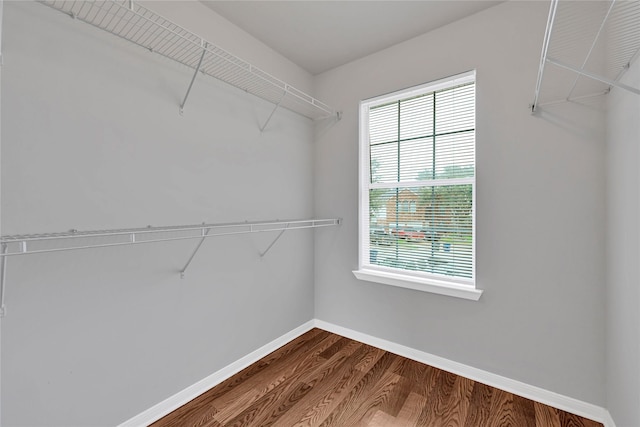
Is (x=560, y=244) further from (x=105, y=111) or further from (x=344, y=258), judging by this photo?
(x=105, y=111)

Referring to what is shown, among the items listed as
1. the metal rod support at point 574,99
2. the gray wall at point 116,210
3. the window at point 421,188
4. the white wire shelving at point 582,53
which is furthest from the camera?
the window at point 421,188

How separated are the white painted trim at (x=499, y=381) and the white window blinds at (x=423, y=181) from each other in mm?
586

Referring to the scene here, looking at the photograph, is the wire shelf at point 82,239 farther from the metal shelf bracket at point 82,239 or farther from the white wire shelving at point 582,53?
the white wire shelving at point 582,53

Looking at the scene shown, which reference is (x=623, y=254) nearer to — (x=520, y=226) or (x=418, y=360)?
(x=520, y=226)

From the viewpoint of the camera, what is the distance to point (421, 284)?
1997 mm

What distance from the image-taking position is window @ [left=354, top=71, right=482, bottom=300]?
1.92 metres

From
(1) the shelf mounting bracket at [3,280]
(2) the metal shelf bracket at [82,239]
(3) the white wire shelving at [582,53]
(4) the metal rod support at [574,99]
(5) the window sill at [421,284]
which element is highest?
(3) the white wire shelving at [582,53]

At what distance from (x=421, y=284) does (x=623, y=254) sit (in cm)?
104

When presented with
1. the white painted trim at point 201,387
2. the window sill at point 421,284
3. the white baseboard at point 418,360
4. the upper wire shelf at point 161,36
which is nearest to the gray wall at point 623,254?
the white baseboard at point 418,360

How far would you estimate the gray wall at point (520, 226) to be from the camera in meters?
1.51

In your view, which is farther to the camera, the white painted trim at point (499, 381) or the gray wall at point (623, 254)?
the white painted trim at point (499, 381)

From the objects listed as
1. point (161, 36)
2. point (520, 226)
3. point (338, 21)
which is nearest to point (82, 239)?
point (161, 36)

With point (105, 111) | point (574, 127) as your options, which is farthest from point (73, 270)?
point (574, 127)

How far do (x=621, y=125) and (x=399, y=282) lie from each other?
1.49 meters
